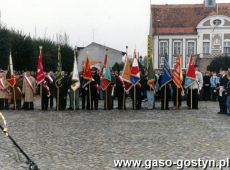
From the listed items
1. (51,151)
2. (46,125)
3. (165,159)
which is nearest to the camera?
(165,159)

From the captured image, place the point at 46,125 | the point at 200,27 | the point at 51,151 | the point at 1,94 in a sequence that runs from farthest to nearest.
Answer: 1. the point at 200,27
2. the point at 1,94
3. the point at 46,125
4. the point at 51,151

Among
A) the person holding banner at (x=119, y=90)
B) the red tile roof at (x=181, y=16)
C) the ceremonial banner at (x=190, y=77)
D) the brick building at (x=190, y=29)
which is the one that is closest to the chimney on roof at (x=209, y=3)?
the brick building at (x=190, y=29)

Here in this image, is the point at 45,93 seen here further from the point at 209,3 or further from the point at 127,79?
the point at 209,3

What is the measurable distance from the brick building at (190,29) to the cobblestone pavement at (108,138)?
56.1 meters

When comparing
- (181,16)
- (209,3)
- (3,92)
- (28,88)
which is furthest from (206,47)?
(3,92)

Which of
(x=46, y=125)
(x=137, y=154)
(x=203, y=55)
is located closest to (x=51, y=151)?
(x=137, y=154)

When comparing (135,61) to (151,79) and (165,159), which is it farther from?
(165,159)

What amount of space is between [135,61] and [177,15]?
55709 millimetres

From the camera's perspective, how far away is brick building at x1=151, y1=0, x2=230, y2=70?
73.9 meters

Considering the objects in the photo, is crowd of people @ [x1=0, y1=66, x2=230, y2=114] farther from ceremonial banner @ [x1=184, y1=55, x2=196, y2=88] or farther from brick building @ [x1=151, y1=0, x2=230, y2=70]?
brick building @ [x1=151, y1=0, x2=230, y2=70]

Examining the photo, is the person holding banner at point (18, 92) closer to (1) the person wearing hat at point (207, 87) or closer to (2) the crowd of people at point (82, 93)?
(2) the crowd of people at point (82, 93)

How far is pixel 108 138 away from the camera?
41.1ft

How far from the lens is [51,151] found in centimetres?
1048

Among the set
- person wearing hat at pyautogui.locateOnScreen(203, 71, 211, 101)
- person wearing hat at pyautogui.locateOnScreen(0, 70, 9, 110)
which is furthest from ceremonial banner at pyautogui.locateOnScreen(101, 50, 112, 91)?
person wearing hat at pyautogui.locateOnScreen(203, 71, 211, 101)
